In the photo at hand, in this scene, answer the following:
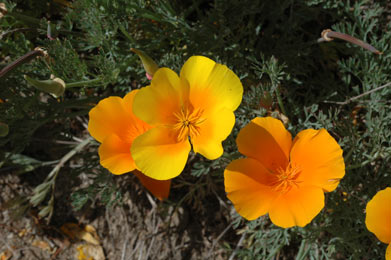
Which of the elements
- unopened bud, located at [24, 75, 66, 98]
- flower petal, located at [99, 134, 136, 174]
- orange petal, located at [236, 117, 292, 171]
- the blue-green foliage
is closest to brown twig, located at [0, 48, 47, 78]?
the blue-green foliage

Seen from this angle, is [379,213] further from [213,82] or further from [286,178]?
[213,82]

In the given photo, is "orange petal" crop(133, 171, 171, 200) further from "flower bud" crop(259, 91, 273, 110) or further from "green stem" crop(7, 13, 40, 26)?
"green stem" crop(7, 13, 40, 26)

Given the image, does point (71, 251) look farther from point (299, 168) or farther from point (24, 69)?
point (299, 168)

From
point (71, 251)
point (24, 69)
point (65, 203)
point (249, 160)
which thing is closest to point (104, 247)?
point (71, 251)

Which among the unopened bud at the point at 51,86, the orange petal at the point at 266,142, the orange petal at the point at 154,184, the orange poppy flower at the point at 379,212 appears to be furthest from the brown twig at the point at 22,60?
the orange poppy flower at the point at 379,212

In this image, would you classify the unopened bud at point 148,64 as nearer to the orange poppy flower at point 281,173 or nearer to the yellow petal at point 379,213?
the orange poppy flower at point 281,173

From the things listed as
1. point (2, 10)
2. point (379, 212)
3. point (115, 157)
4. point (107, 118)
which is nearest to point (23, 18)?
point (2, 10)
